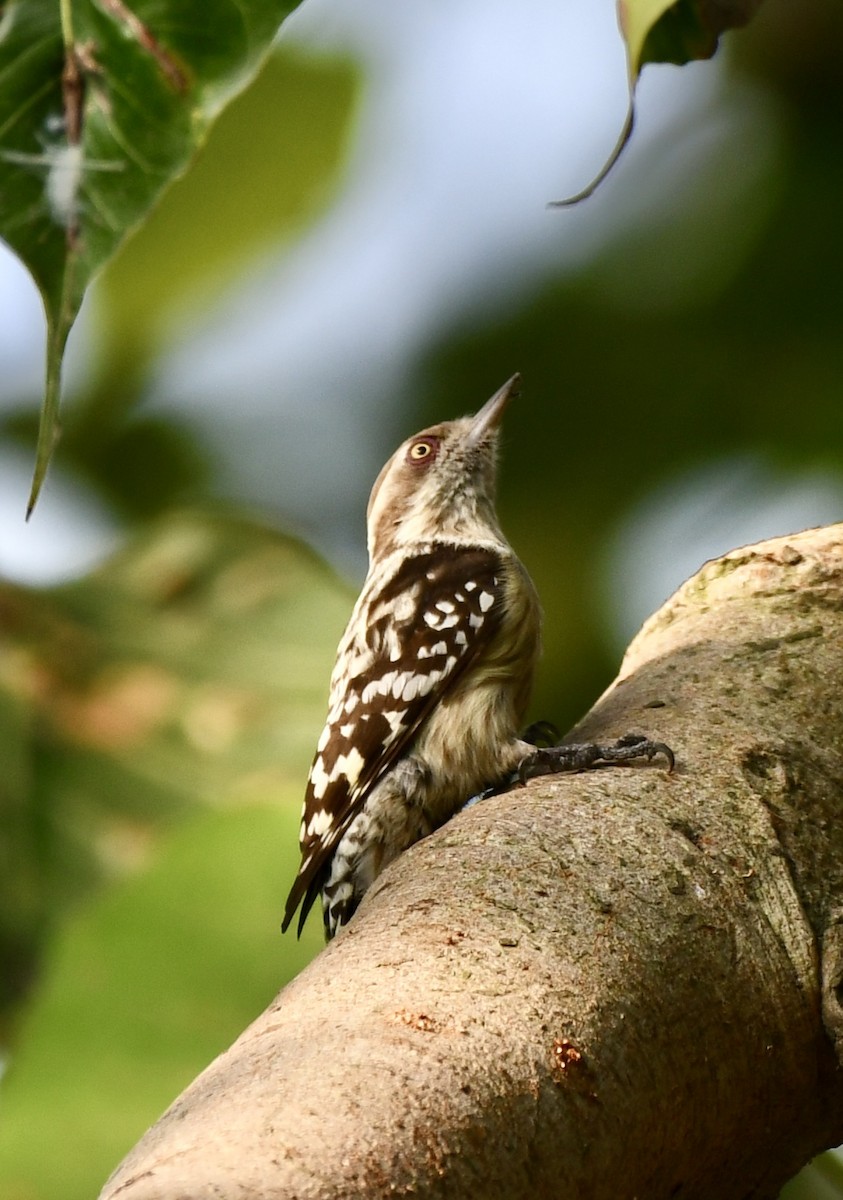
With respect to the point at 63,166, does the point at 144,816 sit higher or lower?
lower

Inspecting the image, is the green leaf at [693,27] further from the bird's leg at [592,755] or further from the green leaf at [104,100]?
the bird's leg at [592,755]

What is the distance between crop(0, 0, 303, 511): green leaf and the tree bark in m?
0.78

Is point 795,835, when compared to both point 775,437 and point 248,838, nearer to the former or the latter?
point 248,838

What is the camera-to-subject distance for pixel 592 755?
2.59 m

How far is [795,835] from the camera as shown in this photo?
2131mm

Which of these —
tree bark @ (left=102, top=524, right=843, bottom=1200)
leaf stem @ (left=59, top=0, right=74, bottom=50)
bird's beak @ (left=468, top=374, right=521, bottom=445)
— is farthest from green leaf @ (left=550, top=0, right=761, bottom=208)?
bird's beak @ (left=468, top=374, right=521, bottom=445)

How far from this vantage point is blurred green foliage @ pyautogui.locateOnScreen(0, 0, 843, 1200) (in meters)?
2.78

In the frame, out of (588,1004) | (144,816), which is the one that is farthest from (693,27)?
(144,816)

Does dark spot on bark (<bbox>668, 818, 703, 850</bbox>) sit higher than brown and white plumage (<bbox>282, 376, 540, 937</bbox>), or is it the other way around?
dark spot on bark (<bbox>668, 818, 703, 850</bbox>)

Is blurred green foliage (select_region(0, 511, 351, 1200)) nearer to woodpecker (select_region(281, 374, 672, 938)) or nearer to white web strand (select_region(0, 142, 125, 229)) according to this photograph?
woodpecker (select_region(281, 374, 672, 938))

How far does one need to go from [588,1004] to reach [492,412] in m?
3.04

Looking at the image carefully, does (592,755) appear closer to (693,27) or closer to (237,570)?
(693,27)

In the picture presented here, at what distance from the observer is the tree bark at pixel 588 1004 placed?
4.49 feet

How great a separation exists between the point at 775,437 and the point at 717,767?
2.18m
